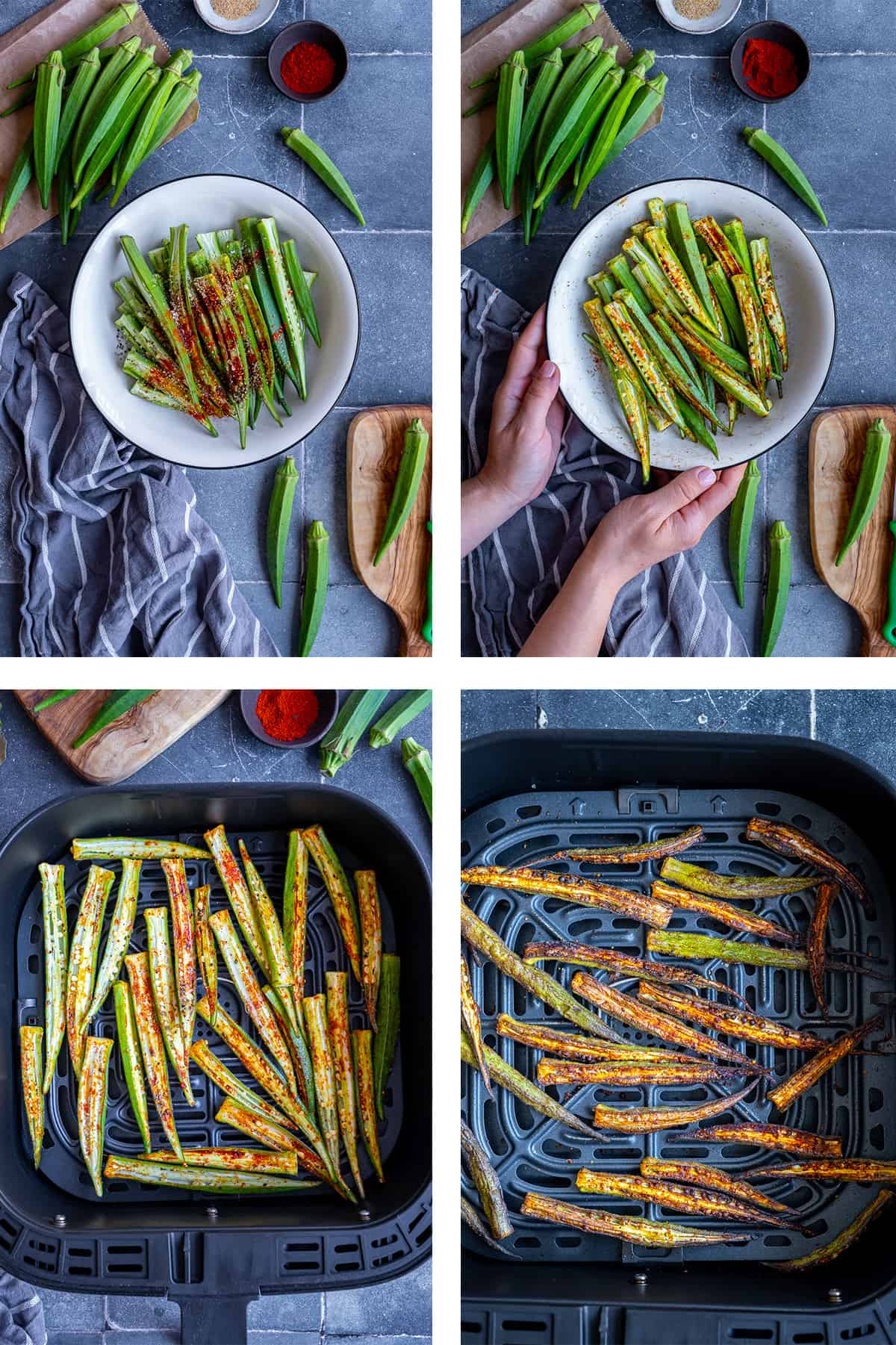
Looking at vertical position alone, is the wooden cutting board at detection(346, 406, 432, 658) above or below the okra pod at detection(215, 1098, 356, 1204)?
above

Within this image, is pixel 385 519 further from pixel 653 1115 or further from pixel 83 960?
pixel 653 1115

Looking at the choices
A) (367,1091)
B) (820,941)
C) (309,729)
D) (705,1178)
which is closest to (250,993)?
(367,1091)

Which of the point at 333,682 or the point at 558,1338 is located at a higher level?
the point at 333,682

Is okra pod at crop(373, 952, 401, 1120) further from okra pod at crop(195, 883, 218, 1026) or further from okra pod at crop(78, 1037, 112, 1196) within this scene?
okra pod at crop(78, 1037, 112, 1196)

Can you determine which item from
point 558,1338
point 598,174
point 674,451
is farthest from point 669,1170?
point 598,174

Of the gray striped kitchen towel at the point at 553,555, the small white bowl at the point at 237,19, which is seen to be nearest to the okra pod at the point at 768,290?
the gray striped kitchen towel at the point at 553,555

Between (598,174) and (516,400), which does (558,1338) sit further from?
(598,174)

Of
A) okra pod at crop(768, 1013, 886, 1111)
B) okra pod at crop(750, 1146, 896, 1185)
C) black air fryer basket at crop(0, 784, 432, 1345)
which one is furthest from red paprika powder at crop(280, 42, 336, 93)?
okra pod at crop(750, 1146, 896, 1185)
